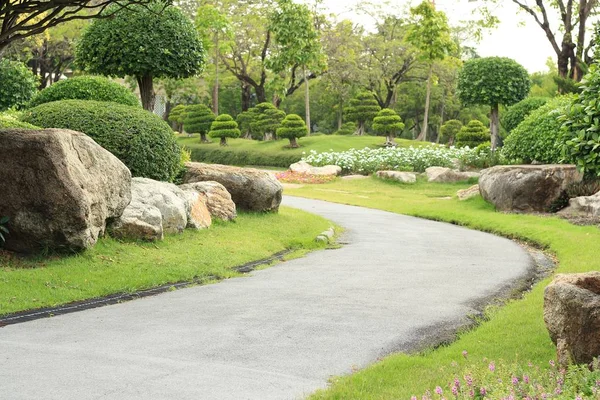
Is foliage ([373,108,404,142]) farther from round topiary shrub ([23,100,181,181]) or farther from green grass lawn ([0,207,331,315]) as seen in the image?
round topiary shrub ([23,100,181,181])

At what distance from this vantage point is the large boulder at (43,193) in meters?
9.83

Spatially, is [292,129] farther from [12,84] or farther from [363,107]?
[12,84]

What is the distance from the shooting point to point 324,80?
5319cm

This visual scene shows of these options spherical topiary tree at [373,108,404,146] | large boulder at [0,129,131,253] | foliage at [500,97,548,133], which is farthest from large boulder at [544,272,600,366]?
spherical topiary tree at [373,108,404,146]

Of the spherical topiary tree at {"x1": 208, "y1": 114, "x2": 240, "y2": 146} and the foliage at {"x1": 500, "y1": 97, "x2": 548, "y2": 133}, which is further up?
the foliage at {"x1": 500, "y1": 97, "x2": 548, "y2": 133}

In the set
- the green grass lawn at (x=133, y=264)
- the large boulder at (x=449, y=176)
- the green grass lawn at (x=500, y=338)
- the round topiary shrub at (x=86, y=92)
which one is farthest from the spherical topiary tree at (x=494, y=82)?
the green grass lawn at (x=133, y=264)

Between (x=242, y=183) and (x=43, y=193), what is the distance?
6.58 meters

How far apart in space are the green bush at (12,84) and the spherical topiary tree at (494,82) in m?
16.9

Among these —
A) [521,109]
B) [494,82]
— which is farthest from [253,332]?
[494,82]

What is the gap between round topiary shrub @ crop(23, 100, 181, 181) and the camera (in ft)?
43.7

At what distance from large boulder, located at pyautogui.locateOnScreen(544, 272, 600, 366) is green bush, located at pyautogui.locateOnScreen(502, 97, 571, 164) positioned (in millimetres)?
14495

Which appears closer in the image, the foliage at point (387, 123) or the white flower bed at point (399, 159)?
the white flower bed at point (399, 159)

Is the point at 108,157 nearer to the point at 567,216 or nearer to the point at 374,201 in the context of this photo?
the point at 567,216

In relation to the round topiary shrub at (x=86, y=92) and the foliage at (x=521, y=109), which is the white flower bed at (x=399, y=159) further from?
the round topiary shrub at (x=86, y=92)
